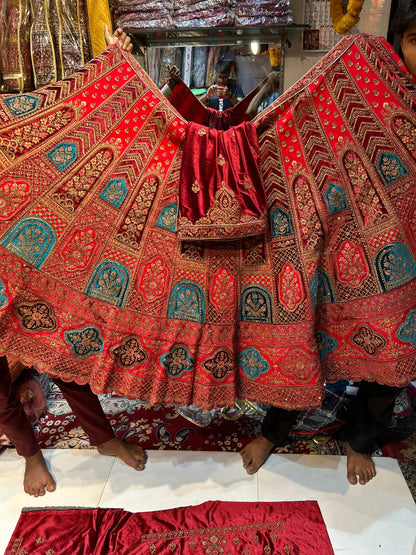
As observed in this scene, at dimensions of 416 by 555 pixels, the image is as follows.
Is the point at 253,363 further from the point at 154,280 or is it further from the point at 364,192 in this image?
the point at 364,192

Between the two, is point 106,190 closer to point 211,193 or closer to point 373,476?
point 211,193

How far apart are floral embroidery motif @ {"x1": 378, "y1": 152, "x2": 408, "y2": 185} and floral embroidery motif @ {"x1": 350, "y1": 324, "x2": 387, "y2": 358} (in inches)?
19.4

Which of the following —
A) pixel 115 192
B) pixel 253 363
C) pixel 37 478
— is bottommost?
pixel 37 478

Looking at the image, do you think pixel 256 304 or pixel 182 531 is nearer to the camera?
pixel 256 304

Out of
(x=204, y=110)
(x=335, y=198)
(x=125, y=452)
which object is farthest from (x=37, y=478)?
(x=204, y=110)

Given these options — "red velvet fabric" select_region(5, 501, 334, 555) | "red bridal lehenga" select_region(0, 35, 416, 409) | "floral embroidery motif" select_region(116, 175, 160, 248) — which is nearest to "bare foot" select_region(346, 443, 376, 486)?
"red velvet fabric" select_region(5, 501, 334, 555)

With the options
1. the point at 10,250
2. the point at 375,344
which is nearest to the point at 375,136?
the point at 375,344

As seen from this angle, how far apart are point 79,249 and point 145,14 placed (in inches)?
54.1

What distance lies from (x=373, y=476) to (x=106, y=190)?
5.25ft

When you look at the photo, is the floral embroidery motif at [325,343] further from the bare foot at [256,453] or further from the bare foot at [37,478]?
the bare foot at [37,478]

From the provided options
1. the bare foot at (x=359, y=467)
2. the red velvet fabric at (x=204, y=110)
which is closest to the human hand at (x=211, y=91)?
the red velvet fabric at (x=204, y=110)

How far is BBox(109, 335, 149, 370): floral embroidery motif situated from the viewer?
1.40m

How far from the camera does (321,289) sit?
139cm

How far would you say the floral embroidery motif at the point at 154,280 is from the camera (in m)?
1.39
